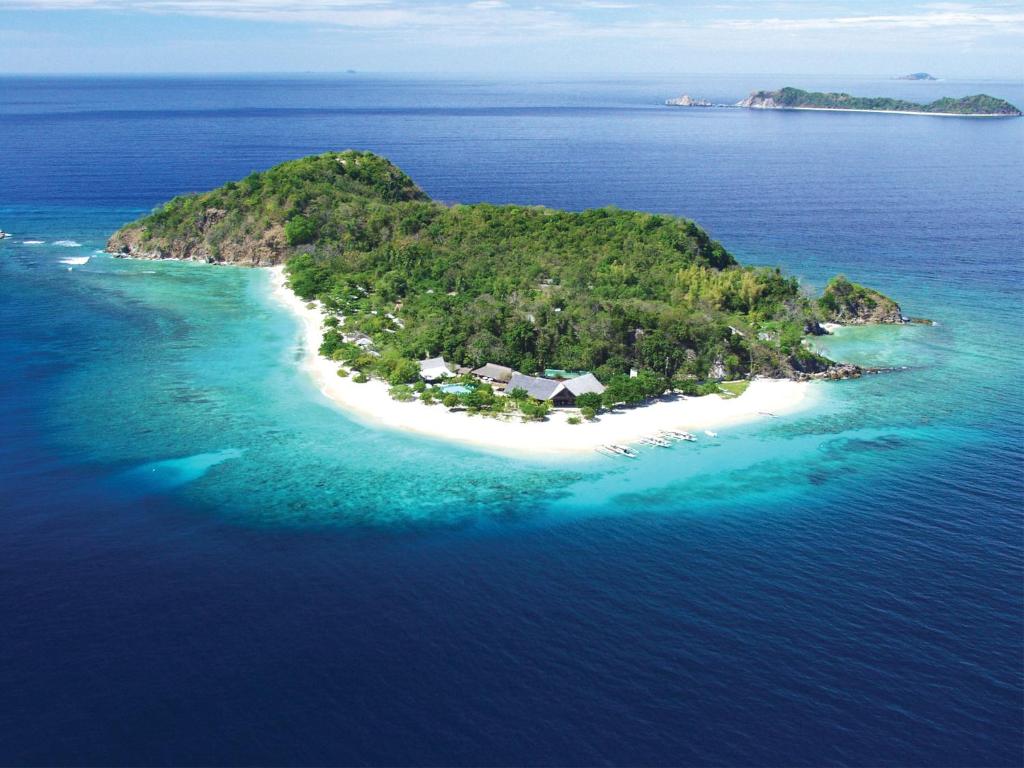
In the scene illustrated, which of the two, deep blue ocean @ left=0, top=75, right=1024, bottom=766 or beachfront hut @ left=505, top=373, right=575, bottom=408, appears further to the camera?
beachfront hut @ left=505, top=373, right=575, bottom=408

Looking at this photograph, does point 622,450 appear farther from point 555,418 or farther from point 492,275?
point 492,275

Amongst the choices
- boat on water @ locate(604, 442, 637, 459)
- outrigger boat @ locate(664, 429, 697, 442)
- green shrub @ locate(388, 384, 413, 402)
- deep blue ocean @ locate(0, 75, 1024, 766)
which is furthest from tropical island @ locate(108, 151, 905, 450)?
deep blue ocean @ locate(0, 75, 1024, 766)

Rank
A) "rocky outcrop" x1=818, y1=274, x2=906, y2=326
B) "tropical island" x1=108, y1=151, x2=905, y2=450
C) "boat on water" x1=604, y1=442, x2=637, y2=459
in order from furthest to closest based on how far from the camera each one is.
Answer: "rocky outcrop" x1=818, y1=274, x2=906, y2=326
"tropical island" x1=108, y1=151, x2=905, y2=450
"boat on water" x1=604, y1=442, x2=637, y2=459

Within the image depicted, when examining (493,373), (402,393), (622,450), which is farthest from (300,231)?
(622,450)

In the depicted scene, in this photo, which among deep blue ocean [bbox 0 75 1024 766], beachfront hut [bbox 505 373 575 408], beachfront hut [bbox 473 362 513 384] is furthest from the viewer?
beachfront hut [bbox 473 362 513 384]

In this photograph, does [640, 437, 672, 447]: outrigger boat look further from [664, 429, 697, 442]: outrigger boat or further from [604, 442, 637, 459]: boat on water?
[604, 442, 637, 459]: boat on water

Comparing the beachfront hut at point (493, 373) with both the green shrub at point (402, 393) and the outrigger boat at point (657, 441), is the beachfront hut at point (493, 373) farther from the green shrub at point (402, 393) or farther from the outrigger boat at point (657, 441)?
the outrigger boat at point (657, 441)

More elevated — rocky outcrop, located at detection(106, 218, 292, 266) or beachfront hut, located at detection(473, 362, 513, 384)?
rocky outcrop, located at detection(106, 218, 292, 266)
